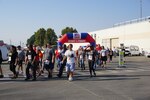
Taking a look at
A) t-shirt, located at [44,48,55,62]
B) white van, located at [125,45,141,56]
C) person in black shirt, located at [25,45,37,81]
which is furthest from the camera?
white van, located at [125,45,141,56]

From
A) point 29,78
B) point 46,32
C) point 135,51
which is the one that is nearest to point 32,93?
point 29,78

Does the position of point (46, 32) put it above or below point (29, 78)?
above

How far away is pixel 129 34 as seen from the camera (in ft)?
218

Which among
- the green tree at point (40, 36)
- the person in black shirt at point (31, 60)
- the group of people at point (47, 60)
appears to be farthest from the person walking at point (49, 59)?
the green tree at point (40, 36)

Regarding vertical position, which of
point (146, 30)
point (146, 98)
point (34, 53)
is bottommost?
point (146, 98)

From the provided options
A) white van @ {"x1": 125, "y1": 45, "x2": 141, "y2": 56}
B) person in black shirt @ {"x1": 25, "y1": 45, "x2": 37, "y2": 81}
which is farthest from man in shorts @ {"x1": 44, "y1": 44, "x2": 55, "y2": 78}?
white van @ {"x1": 125, "y1": 45, "x2": 141, "y2": 56}

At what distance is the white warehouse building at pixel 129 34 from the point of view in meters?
60.3

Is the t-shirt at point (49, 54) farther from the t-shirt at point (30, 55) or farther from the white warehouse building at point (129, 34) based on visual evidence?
the white warehouse building at point (129, 34)

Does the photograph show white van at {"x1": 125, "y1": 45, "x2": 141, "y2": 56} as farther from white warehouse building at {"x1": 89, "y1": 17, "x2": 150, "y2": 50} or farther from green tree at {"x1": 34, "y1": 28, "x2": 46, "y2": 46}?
→ green tree at {"x1": 34, "y1": 28, "x2": 46, "y2": 46}

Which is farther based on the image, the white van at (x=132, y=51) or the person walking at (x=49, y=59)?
the white van at (x=132, y=51)

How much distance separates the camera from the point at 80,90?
42.6 feet

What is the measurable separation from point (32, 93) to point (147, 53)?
39.0 m

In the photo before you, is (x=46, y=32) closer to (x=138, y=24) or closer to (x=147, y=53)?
(x=138, y=24)

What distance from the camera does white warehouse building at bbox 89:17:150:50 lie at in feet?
198
